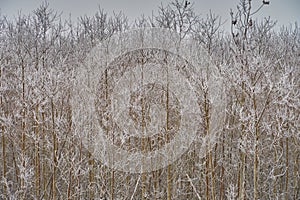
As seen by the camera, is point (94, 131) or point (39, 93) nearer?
point (39, 93)

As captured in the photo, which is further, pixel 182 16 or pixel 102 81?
pixel 102 81

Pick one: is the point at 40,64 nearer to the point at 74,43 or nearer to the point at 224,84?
the point at 74,43

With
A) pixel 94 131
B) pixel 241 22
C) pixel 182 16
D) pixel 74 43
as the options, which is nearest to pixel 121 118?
pixel 94 131

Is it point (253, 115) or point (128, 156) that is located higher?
point (253, 115)

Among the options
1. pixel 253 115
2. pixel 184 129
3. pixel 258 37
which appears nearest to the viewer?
pixel 253 115

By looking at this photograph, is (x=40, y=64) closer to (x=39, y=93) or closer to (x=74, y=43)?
(x=39, y=93)

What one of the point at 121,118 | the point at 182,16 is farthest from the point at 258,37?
the point at 121,118

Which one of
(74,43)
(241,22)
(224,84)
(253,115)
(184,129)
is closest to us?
(253,115)

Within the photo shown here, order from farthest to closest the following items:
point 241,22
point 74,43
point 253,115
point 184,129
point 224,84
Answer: point 74,43, point 184,129, point 224,84, point 241,22, point 253,115

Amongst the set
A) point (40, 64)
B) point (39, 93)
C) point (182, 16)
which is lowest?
point (39, 93)

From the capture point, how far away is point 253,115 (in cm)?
253

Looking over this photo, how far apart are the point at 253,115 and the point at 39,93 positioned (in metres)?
2.09

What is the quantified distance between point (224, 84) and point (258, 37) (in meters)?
0.61

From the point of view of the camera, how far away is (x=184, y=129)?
379 centimetres
